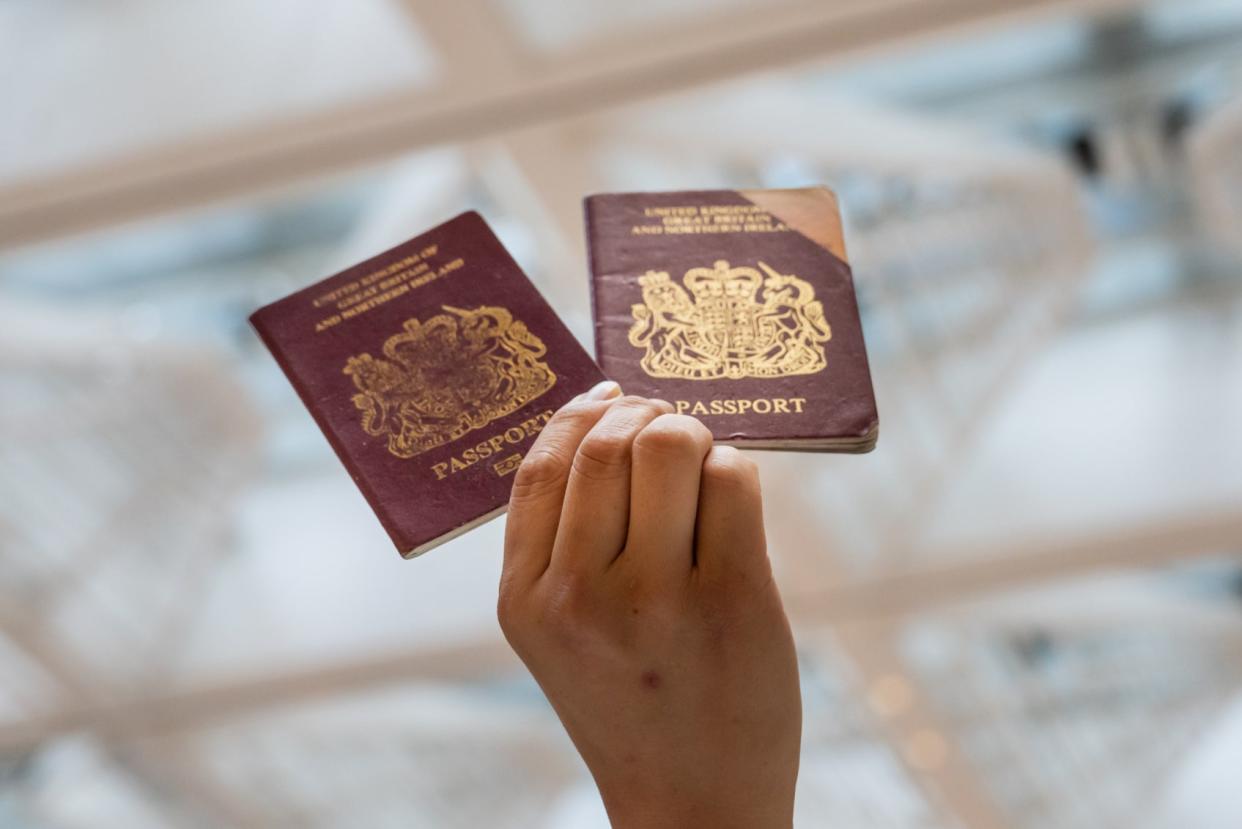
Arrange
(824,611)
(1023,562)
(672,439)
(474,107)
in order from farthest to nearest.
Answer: (824,611), (1023,562), (474,107), (672,439)

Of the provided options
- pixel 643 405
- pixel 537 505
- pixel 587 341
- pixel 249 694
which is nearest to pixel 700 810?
pixel 537 505

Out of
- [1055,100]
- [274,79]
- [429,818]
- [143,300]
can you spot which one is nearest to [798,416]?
[274,79]

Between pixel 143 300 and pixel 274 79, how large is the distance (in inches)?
247

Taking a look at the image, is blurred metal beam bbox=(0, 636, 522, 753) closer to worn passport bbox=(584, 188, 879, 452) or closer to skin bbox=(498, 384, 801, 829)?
worn passport bbox=(584, 188, 879, 452)

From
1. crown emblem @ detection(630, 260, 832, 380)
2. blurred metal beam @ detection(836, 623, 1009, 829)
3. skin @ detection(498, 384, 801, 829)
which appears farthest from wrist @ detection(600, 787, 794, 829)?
blurred metal beam @ detection(836, 623, 1009, 829)

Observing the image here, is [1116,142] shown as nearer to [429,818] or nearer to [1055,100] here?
[1055,100]

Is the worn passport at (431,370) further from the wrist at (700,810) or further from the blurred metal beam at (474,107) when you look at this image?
the blurred metal beam at (474,107)

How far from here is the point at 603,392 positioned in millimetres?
2600

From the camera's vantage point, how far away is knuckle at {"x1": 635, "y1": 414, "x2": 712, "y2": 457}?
221cm

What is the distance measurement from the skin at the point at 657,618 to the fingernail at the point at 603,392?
15cm

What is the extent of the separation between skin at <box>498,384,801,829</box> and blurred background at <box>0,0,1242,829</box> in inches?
145

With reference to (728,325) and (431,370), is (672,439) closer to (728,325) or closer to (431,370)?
(728,325)

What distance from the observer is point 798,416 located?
2.80 metres

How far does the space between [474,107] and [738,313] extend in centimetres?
357
